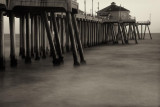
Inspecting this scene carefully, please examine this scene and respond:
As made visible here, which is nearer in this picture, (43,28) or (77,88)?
(77,88)

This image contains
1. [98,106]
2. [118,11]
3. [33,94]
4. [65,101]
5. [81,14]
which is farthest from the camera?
[118,11]

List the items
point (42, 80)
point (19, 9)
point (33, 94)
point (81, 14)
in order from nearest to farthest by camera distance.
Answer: point (33, 94) → point (42, 80) → point (19, 9) → point (81, 14)

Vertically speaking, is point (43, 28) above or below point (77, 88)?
above

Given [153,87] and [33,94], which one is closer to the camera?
[33,94]

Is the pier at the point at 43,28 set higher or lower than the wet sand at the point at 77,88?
higher

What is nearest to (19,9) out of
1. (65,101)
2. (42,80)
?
(42,80)

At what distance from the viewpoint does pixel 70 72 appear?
1644cm

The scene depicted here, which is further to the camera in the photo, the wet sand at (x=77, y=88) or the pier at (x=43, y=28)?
the pier at (x=43, y=28)

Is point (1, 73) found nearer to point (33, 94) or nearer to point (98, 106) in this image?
point (33, 94)

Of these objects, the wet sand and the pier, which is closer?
the wet sand

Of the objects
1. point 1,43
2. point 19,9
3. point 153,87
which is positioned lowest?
point 153,87

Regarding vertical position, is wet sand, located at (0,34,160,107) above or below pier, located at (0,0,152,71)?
below

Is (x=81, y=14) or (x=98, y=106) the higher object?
(x=81, y=14)

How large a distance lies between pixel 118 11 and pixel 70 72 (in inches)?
1766
